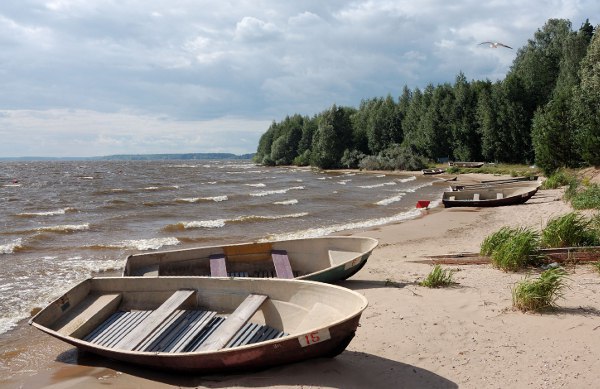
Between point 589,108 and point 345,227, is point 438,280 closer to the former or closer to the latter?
point 345,227

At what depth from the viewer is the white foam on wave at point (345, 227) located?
18.9m

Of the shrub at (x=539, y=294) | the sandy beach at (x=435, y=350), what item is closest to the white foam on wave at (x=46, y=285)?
the sandy beach at (x=435, y=350)

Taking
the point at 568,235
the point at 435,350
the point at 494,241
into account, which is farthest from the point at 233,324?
the point at 568,235

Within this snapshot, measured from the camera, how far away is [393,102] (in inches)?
3679

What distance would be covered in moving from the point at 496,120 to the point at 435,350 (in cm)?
5969

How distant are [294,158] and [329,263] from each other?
98226 mm

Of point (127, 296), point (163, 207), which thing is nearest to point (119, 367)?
point (127, 296)

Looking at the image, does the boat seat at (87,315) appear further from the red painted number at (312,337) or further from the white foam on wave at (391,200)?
the white foam on wave at (391,200)

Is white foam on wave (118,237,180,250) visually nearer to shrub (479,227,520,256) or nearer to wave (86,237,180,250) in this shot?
wave (86,237,180,250)

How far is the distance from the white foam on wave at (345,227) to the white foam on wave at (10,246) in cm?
943

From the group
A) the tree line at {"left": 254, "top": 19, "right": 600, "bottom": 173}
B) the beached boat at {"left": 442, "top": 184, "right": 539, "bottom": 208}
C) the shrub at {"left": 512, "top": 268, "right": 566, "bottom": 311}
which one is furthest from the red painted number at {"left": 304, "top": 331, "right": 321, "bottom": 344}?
the tree line at {"left": 254, "top": 19, "right": 600, "bottom": 173}

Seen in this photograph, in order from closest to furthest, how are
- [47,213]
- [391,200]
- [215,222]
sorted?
[215,222] → [47,213] → [391,200]

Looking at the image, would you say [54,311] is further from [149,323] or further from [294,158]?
[294,158]

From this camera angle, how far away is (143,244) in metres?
17.9
